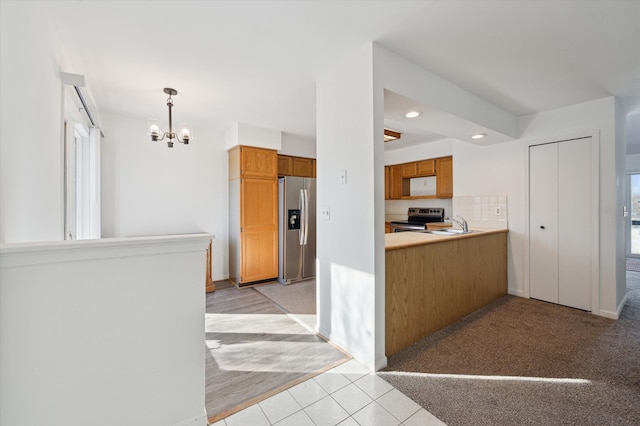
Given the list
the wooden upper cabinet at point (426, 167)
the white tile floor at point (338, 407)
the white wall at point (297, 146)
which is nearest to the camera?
the white tile floor at point (338, 407)

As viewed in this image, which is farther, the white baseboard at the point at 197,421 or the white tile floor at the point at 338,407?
the white tile floor at the point at 338,407

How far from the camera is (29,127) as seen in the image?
138 cm

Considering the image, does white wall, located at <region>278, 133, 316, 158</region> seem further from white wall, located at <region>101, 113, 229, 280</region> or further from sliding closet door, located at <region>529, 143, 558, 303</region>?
sliding closet door, located at <region>529, 143, 558, 303</region>

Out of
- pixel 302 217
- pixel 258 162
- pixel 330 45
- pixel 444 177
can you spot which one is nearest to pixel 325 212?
pixel 330 45

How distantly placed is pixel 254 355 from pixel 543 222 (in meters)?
3.55

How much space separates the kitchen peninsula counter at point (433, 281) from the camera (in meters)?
2.16

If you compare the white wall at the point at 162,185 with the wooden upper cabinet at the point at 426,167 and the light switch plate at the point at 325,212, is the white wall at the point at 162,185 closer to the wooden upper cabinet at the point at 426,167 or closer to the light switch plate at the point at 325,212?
the light switch plate at the point at 325,212

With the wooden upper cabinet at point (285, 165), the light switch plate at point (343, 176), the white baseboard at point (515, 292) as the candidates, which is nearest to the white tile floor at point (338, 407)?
the light switch plate at point (343, 176)

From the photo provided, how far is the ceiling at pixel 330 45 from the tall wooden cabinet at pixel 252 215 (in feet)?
4.01

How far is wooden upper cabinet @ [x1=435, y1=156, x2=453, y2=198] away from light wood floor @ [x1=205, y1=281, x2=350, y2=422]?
325cm

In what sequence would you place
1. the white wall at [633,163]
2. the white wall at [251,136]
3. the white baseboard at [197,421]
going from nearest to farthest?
the white baseboard at [197,421] → the white wall at [251,136] → the white wall at [633,163]

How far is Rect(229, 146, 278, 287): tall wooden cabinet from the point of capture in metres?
3.97

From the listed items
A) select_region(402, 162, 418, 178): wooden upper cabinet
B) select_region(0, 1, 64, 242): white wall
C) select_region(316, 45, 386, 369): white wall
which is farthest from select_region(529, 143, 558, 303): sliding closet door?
select_region(0, 1, 64, 242): white wall

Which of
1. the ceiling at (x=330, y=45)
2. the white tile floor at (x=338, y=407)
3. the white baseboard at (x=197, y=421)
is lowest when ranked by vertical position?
the white tile floor at (x=338, y=407)
